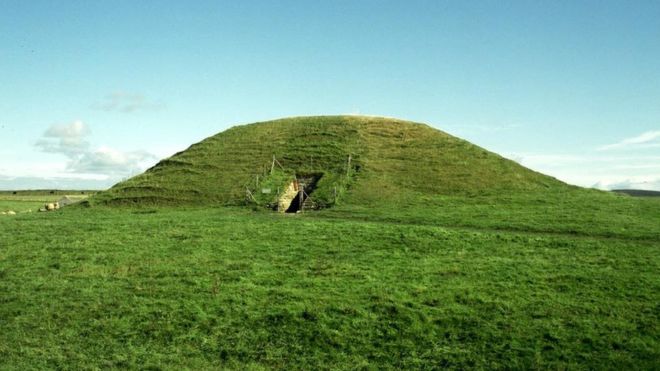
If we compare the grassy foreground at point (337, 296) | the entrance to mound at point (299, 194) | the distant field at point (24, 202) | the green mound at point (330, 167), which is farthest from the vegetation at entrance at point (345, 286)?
the distant field at point (24, 202)

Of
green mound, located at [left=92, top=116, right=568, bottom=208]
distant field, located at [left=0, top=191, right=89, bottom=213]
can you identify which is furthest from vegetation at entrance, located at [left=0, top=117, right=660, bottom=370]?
distant field, located at [left=0, top=191, right=89, bottom=213]

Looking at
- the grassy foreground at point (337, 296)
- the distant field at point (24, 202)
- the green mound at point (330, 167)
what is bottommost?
the grassy foreground at point (337, 296)

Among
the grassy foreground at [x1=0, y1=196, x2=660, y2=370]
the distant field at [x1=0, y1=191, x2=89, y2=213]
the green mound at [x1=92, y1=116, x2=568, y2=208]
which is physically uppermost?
the green mound at [x1=92, y1=116, x2=568, y2=208]

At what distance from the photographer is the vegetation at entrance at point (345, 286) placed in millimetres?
17672

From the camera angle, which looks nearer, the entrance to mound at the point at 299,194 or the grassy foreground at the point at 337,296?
the grassy foreground at the point at 337,296

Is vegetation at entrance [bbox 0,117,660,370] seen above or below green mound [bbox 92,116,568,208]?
below

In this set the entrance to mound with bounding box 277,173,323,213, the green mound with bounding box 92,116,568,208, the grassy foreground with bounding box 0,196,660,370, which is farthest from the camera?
the green mound with bounding box 92,116,568,208

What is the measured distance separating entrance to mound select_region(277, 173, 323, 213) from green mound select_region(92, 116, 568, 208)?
416mm

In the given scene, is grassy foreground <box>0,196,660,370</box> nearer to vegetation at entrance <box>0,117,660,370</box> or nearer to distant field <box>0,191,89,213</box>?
vegetation at entrance <box>0,117,660,370</box>

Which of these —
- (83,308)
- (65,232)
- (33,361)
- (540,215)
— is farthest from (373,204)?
(33,361)

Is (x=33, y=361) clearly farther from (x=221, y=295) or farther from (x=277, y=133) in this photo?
(x=277, y=133)

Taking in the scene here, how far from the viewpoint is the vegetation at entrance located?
17672 mm

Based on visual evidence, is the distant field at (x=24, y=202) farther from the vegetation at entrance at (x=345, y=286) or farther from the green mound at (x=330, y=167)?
the vegetation at entrance at (x=345, y=286)

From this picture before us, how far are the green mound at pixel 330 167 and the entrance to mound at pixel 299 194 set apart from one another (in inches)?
16.4
